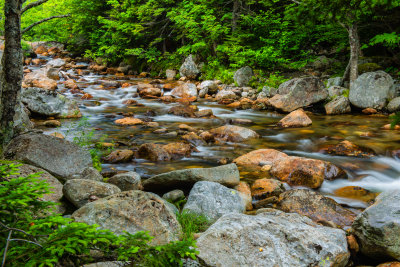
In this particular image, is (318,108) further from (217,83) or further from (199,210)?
(199,210)

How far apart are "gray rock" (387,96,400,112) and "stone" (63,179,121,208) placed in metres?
11.2

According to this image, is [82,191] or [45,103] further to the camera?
[45,103]

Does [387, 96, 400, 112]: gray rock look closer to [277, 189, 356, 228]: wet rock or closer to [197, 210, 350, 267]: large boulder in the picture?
[277, 189, 356, 228]: wet rock

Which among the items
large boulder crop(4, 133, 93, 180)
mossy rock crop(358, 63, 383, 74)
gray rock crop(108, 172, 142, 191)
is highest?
mossy rock crop(358, 63, 383, 74)

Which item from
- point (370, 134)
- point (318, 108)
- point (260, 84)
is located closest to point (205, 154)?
point (370, 134)

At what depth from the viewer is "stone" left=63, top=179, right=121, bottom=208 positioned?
3.32 meters

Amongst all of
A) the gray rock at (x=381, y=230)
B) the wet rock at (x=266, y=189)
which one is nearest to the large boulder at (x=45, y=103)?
the wet rock at (x=266, y=189)

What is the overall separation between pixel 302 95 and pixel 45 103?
9.79m

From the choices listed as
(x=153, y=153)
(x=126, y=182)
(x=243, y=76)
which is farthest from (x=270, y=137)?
(x=243, y=76)

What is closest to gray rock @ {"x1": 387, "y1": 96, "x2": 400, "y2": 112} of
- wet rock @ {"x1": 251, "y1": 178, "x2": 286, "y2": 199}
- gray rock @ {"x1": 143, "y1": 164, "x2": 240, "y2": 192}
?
wet rock @ {"x1": 251, "y1": 178, "x2": 286, "y2": 199}

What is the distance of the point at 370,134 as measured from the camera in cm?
872

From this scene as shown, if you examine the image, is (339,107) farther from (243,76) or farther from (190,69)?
(190,69)

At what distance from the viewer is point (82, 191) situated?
3.37 meters

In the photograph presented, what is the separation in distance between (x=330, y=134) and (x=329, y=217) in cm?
541
